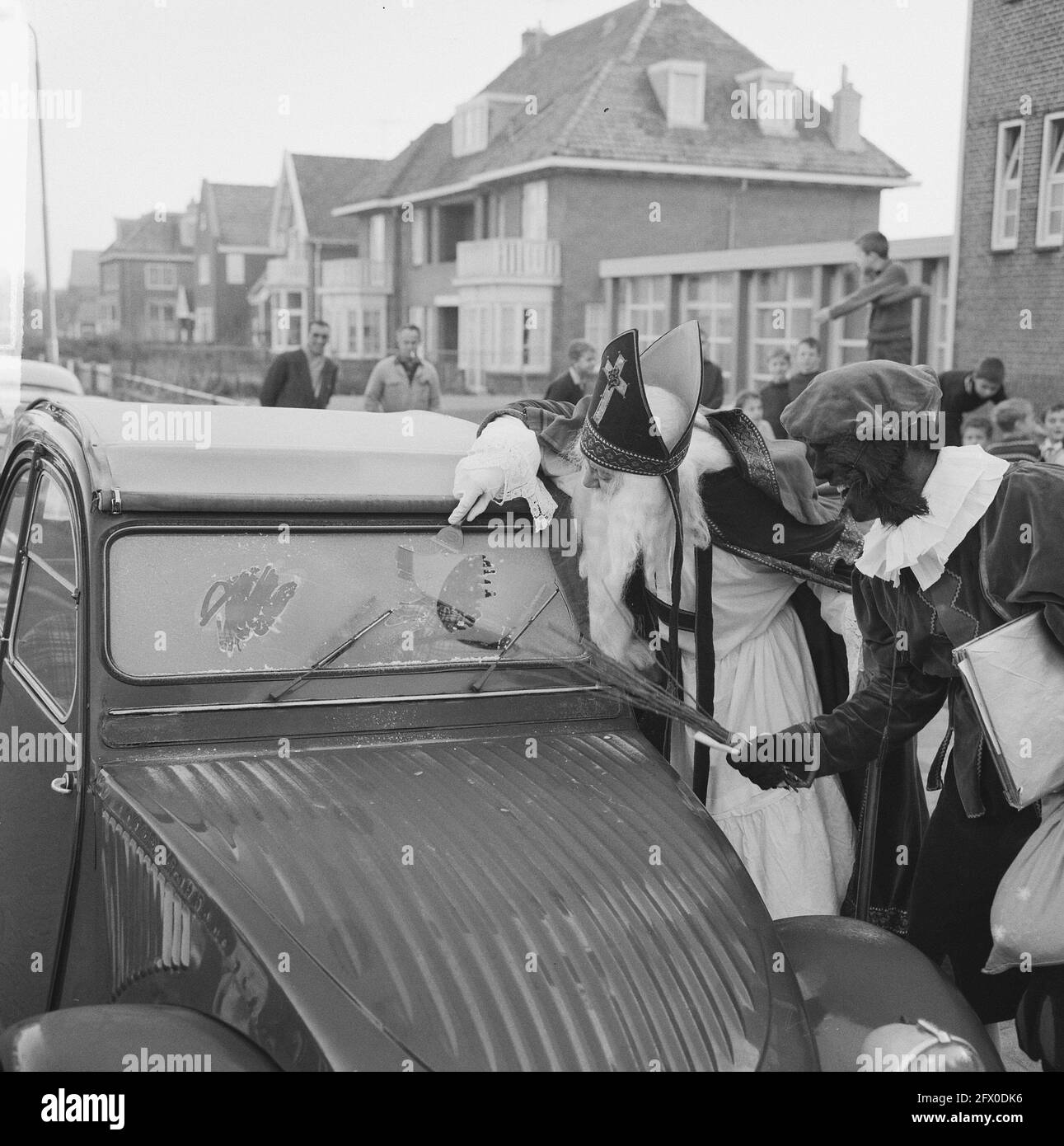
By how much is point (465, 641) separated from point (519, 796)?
525mm

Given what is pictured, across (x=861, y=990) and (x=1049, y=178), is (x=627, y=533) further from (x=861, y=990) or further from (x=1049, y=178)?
(x=1049, y=178)

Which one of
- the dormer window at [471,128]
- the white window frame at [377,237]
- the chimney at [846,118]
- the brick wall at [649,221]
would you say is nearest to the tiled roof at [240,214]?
the white window frame at [377,237]

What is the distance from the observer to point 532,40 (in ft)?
129

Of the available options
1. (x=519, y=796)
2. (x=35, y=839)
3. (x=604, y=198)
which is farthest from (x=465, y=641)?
(x=604, y=198)

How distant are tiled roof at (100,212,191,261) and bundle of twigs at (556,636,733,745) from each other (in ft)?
237

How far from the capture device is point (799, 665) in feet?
12.0

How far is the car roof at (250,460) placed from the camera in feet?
10.2

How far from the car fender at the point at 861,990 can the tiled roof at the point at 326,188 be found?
1976 inches

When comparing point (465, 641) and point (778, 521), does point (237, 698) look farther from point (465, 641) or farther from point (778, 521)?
point (778, 521)

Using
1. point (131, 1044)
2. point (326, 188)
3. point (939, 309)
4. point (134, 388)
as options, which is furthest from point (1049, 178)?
point (326, 188)

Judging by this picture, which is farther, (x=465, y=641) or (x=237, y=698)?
(x=465, y=641)

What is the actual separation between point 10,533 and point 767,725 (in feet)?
7.26

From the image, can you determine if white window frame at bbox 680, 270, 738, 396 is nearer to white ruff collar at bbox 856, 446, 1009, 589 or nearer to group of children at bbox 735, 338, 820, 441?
group of children at bbox 735, 338, 820, 441

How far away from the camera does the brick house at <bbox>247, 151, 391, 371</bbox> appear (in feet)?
140
